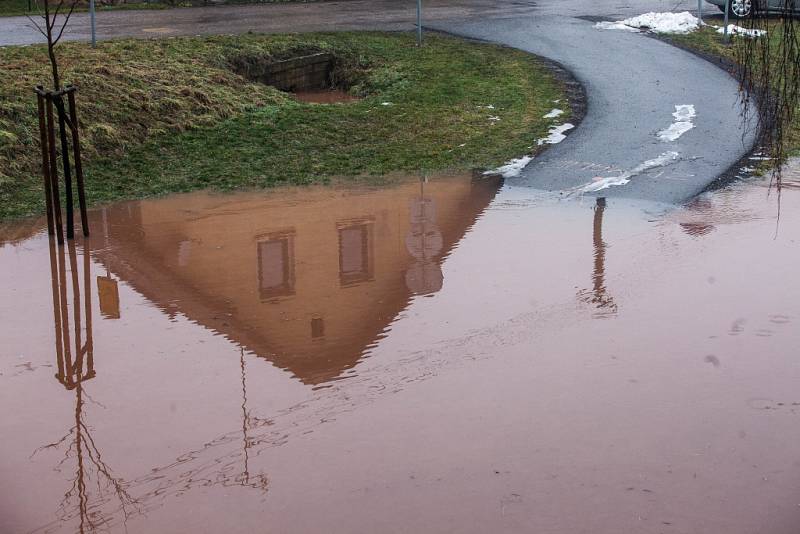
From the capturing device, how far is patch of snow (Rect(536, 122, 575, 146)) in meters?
15.5

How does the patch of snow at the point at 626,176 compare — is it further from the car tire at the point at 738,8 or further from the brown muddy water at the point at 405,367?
the car tire at the point at 738,8

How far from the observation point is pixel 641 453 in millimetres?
7570

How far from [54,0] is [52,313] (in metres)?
17.5

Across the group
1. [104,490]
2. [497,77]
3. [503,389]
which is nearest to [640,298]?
[503,389]

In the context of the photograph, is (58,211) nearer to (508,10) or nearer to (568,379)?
(568,379)

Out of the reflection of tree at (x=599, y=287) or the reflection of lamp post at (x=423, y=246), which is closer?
the reflection of tree at (x=599, y=287)

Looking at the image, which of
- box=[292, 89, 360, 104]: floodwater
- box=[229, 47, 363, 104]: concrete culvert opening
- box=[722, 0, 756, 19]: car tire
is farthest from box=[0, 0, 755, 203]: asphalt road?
box=[292, 89, 360, 104]: floodwater

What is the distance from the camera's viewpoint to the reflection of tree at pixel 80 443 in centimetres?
697

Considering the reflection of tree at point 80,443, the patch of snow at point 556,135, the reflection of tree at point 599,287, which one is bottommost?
the reflection of tree at point 80,443

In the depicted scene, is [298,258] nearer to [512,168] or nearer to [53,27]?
[512,168]

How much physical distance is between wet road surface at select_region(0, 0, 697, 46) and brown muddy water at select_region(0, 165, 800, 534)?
9.81 m

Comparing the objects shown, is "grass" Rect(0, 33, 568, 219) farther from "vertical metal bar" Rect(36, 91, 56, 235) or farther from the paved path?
"vertical metal bar" Rect(36, 91, 56, 235)

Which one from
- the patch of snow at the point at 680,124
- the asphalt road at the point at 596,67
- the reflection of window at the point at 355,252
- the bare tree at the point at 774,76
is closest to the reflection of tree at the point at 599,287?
the asphalt road at the point at 596,67

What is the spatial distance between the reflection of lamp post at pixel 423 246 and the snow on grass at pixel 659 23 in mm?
11891
